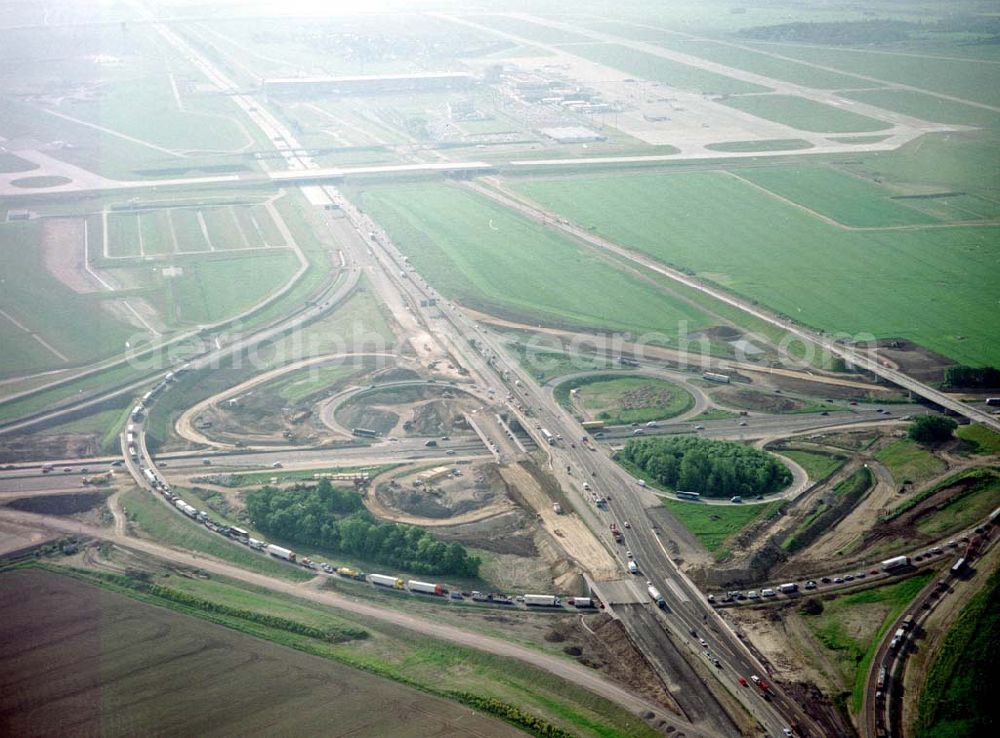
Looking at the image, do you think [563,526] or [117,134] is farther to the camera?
[117,134]

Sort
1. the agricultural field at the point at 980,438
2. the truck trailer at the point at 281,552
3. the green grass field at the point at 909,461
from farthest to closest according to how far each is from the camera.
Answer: the agricultural field at the point at 980,438
the green grass field at the point at 909,461
the truck trailer at the point at 281,552

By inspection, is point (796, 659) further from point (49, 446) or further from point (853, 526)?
point (49, 446)

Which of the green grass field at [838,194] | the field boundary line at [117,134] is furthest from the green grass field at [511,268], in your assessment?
the field boundary line at [117,134]

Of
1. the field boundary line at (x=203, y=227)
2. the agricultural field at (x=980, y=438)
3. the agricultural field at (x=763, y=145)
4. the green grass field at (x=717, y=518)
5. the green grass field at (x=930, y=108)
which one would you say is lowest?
the green grass field at (x=717, y=518)

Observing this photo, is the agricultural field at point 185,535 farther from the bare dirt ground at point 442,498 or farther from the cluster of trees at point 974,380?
the cluster of trees at point 974,380

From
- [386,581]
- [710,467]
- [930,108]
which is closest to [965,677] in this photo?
[710,467]

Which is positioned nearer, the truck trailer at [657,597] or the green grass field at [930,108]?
the truck trailer at [657,597]
